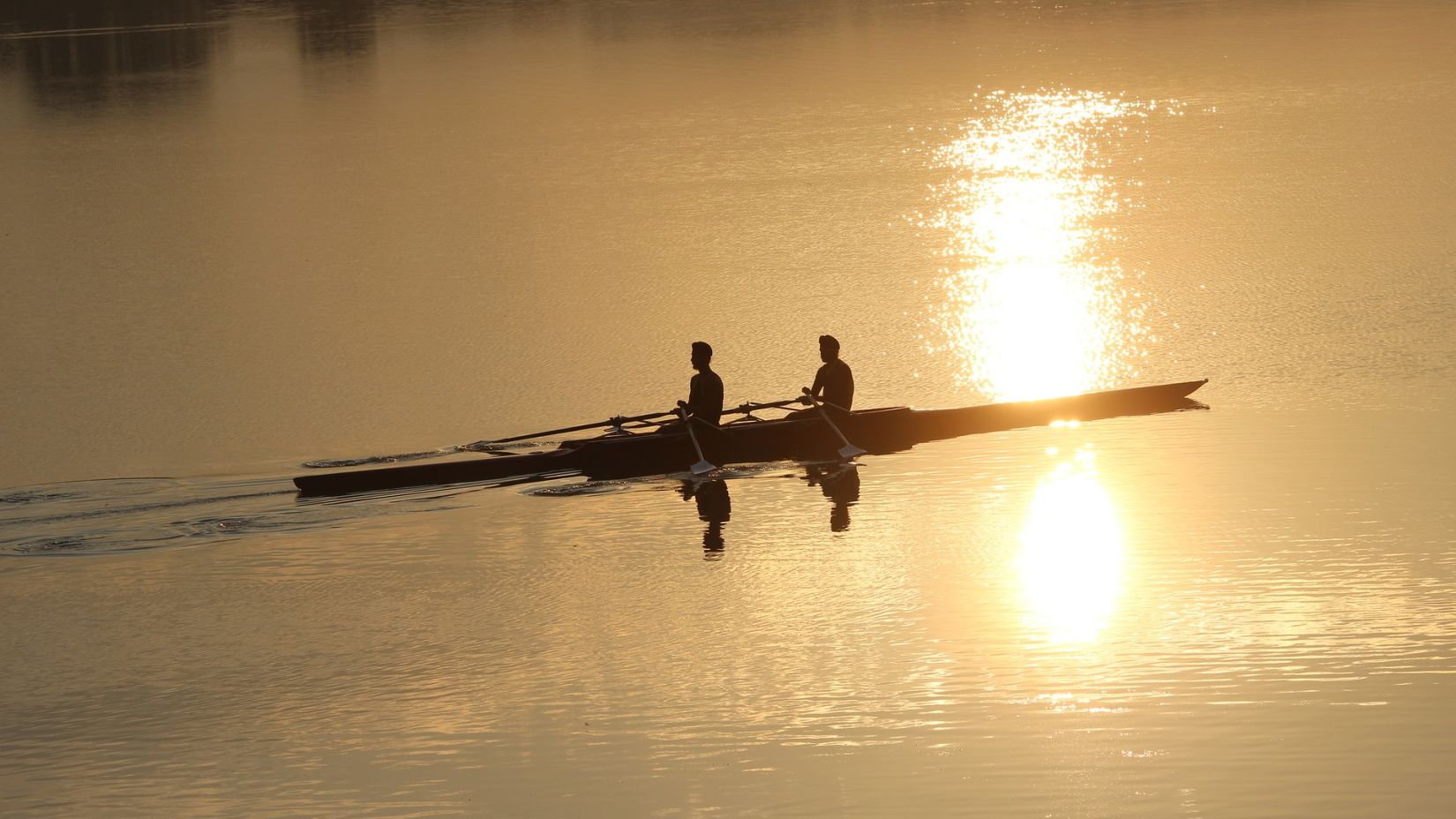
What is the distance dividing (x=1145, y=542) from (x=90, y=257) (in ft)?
49.8

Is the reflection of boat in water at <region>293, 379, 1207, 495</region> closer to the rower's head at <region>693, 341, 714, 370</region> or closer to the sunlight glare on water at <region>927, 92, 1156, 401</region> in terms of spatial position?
the rower's head at <region>693, 341, 714, 370</region>

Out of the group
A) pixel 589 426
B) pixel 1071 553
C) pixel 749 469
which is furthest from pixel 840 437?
pixel 1071 553

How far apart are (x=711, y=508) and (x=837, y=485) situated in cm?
98

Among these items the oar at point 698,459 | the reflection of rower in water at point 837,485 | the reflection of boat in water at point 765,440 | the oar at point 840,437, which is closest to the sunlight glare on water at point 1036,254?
the reflection of boat in water at point 765,440

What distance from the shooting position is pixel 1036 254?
19500mm

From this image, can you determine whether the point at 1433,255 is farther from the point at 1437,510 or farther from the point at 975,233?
the point at 1437,510

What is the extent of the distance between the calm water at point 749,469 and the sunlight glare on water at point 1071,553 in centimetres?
5

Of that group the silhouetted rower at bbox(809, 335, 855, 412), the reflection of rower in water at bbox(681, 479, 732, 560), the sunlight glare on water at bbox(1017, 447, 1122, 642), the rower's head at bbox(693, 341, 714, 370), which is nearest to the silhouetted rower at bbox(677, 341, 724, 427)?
the rower's head at bbox(693, 341, 714, 370)

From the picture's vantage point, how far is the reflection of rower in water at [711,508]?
11.6 m

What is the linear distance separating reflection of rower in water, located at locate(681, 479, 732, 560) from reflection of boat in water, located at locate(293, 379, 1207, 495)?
0.26 m

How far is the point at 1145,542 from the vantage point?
36.3 feet

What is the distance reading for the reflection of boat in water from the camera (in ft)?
40.7

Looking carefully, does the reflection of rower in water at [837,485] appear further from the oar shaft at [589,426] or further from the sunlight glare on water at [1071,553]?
the sunlight glare on water at [1071,553]

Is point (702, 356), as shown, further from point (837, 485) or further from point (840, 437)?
point (837, 485)
